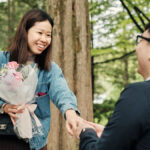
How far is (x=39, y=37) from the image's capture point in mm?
2420

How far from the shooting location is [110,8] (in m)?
8.73

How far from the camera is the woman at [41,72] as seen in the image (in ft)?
7.37

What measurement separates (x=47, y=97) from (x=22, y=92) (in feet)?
0.97

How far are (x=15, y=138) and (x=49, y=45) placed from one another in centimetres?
89

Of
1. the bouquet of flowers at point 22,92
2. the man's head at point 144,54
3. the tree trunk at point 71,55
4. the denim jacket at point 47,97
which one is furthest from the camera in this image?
the tree trunk at point 71,55

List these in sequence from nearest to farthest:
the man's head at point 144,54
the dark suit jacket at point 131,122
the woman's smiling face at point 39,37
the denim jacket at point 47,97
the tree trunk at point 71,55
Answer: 1. the dark suit jacket at point 131,122
2. the man's head at point 144,54
3. the denim jacket at point 47,97
4. the woman's smiling face at point 39,37
5. the tree trunk at point 71,55

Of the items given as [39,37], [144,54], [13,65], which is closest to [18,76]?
[13,65]

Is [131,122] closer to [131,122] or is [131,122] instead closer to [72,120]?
[131,122]

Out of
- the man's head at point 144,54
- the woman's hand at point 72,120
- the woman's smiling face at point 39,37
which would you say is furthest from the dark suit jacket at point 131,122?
the woman's smiling face at point 39,37

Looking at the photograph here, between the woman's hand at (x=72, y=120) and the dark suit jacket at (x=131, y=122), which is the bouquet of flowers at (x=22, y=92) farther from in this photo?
the dark suit jacket at (x=131, y=122)

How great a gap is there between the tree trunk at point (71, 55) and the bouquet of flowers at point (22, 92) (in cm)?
183

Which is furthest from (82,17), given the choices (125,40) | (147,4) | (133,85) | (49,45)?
(125,40)

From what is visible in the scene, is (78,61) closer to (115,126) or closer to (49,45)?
(49,45)

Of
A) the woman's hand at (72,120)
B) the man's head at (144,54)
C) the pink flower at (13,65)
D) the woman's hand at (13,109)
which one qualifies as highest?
the man's head at (144,54)
